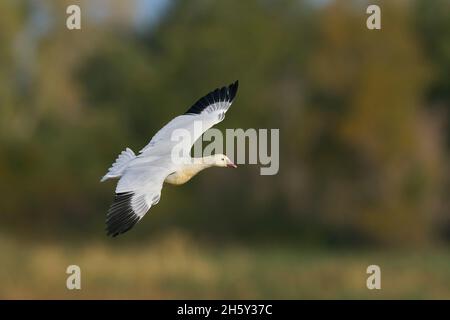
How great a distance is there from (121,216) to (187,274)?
10.5m

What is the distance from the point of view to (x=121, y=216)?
5.91 meters

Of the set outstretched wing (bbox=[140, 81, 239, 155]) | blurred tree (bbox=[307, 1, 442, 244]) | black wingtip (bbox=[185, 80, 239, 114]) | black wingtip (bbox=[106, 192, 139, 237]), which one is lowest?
black wingtip (bbox=[106, 192, 139, 237])

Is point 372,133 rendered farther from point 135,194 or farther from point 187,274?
point 135,194

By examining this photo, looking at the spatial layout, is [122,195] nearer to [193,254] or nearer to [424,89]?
[193,254]

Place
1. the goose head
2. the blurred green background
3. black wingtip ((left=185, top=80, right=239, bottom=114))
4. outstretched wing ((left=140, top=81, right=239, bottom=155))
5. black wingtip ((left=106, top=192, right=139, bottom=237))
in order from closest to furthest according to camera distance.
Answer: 1. black wingtip ((left=106, top=192, right=139, bottom=237))
2. outstretched wing ((left=140, top=81, right=239, bottom=155))
3. the goose head
4. black wingtip ((left=185, top=80, right=239, bottom=114))
5. the blurred green background

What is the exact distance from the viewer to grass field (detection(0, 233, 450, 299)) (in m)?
15.6

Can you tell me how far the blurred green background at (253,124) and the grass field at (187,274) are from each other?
120 centimetres

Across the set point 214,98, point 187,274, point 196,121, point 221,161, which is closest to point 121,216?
point 221,161

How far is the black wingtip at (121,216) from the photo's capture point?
5824 millimetres

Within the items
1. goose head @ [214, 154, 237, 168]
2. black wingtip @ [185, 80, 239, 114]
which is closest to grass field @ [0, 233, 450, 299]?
black wingtip @ [185, 80, 239, 114]

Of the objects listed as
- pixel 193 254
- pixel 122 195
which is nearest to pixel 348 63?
pixel 193 254

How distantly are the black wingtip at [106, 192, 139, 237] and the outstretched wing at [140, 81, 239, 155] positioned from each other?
47 cm

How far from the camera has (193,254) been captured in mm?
18484

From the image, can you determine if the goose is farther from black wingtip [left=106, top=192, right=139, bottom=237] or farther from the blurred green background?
the blurred green background
